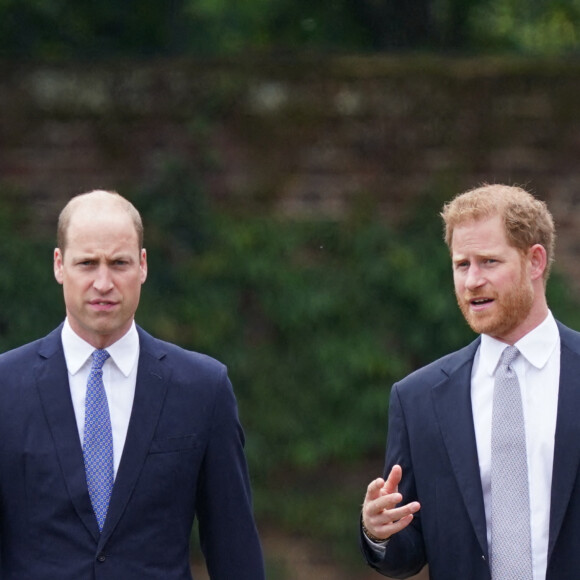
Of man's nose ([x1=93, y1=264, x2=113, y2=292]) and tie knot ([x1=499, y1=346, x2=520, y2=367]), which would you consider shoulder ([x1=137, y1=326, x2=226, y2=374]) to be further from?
tie knot ([x1=499, y1=346, x2=520, y2=367])

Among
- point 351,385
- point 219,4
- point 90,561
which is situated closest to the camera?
point 90,561

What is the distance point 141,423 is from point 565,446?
1224 millimetres

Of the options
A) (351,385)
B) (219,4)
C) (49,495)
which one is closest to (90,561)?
(49,495)

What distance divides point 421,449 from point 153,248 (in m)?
3.85

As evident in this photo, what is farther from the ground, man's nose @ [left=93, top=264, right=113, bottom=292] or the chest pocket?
man's nose @ [left=93, top=264, right=113, bottom=292]

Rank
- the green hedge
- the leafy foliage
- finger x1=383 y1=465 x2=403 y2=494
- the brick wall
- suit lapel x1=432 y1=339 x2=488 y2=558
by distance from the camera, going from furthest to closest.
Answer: the leafy foliage → the brick wall → the green hedge → suit lapel x1=432 y1=339 x2=488 y2=558 → finger x1=383 y1=465 x2=403 y2=494

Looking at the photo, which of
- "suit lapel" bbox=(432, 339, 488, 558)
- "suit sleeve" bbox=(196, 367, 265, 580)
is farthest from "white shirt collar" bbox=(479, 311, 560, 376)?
"suit sleeve" bbox=(196, 367, 265, 580)

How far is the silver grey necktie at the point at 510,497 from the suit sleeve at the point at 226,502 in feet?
2.56

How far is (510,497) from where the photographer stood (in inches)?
166

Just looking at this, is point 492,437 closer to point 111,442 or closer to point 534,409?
point 534,409

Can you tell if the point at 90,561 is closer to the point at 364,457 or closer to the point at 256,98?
the point at 364,457

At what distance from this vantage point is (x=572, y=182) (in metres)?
8.30

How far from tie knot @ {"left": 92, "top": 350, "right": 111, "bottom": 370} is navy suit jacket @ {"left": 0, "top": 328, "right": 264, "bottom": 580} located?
10 centimetres

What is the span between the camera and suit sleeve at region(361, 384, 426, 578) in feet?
14.5
